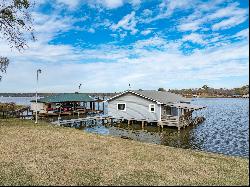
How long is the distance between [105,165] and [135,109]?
3706 cm

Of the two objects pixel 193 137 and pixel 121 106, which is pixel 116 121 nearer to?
pixel 121 106

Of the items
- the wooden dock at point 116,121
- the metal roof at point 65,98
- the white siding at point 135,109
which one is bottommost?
the wooden dock at point 116,121

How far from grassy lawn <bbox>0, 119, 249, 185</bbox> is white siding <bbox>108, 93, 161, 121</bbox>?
28791 millimetres

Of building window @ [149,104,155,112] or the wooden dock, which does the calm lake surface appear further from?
building window @ [149,104,155,112]

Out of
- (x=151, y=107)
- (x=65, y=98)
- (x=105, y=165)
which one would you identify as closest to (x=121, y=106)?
(x=151, y=107)

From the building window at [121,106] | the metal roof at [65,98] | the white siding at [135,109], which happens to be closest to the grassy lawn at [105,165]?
the white siding at [135,109]

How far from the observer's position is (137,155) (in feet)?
56.2

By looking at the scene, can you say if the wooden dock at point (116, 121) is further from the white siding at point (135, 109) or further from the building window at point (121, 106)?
the building window at point (121, 106)

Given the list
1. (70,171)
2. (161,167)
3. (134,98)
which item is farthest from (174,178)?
(134,98)

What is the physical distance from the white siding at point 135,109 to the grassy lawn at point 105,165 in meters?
28.8

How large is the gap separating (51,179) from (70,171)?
126 cm

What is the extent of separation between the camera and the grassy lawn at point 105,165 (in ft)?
41.0

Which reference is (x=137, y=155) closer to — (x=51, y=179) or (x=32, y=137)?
(x=51, y=179)

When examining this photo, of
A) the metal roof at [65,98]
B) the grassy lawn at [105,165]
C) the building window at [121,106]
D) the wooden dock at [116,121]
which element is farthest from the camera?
the metal roof at [65,98]
